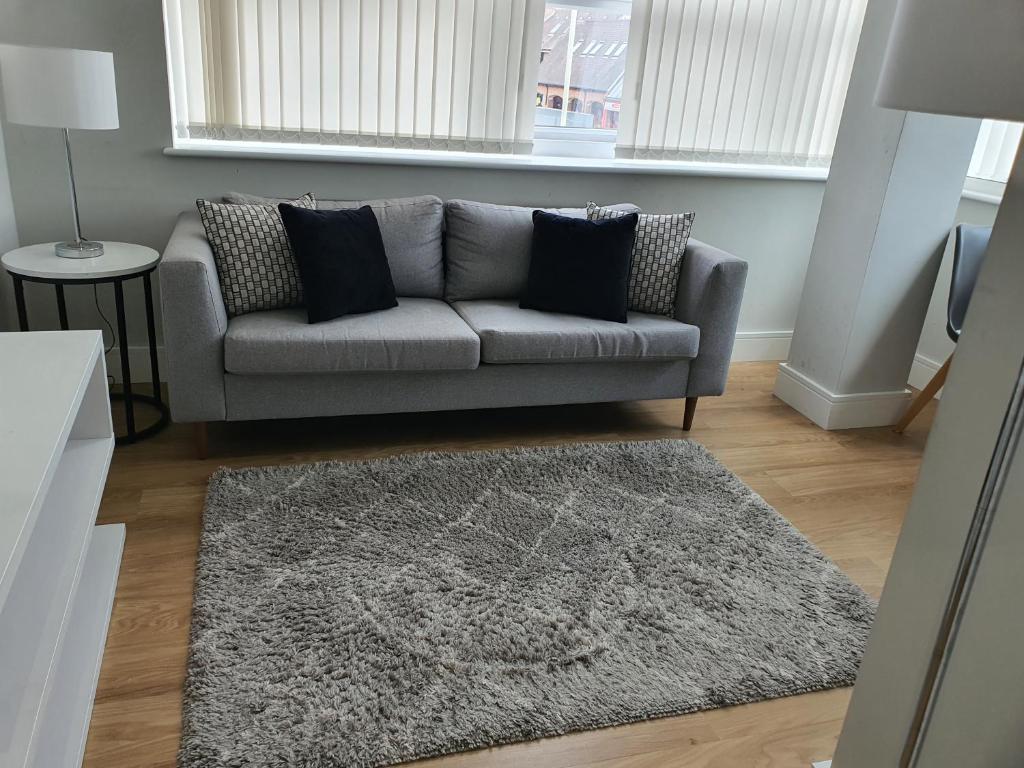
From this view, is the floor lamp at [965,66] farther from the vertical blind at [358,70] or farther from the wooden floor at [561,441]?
the vertical blind at [358,70]

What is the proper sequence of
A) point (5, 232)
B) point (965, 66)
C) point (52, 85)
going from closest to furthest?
1. point (965, 66)
2. point (52, 85)
3. point (5, 232)

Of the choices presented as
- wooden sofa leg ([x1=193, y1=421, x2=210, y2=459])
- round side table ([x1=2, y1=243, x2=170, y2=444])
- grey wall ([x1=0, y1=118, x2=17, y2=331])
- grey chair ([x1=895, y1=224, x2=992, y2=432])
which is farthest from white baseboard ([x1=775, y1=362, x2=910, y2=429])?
grey wall ([x1=0, y1=118, x2=17, y2=331])

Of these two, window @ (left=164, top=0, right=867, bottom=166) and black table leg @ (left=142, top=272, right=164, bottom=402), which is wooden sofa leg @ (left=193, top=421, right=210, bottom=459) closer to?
black table leg @ (left=142, top=272, right=164, bottom=402)

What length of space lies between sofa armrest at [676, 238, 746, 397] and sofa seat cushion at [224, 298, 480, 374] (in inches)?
35.3

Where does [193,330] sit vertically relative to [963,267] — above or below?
below

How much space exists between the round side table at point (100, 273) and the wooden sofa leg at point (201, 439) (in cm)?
27

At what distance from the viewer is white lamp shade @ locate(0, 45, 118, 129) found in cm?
239

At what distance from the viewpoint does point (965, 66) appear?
0.97m

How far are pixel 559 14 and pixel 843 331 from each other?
1790 mm

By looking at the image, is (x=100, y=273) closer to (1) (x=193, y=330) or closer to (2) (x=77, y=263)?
(2) (x=77, y=263)

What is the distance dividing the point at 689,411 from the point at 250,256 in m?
1.74

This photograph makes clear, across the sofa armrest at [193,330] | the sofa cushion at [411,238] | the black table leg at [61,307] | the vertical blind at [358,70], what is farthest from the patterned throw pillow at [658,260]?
the black table leg at [61,307]

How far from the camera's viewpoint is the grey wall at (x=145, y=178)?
2854 mm

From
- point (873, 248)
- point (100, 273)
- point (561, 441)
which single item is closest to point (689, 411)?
point (561, 441)
